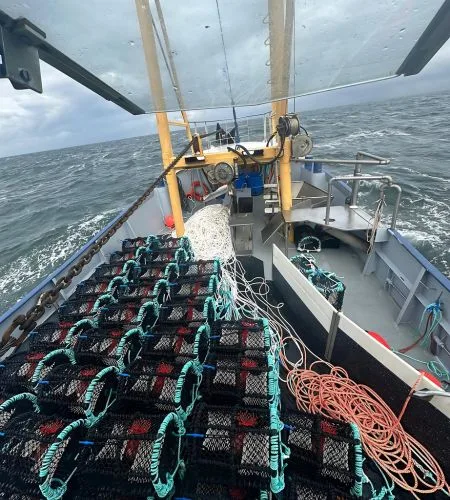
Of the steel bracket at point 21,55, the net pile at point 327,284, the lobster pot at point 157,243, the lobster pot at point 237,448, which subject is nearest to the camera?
the steel bracket at point 21,55

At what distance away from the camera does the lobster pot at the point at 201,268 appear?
180 inches

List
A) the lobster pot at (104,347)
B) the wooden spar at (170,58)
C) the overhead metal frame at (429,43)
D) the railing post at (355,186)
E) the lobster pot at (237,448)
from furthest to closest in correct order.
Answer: the railing post at (355,186) → the lobster pot at (104,347) → the lobster pot at (237,448) → the wooden spar at (170,58) → the overhead metal frame at (429,43)

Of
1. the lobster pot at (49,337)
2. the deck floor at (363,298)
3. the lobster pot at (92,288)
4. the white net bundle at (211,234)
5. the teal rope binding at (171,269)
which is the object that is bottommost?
the deck floor at (363,298)

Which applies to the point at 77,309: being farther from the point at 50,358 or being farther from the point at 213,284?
the point at 213,284

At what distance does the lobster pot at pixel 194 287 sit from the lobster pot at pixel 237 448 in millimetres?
1795

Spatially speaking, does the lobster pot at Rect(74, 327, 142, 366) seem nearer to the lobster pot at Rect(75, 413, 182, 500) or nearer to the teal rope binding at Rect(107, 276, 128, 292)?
the lobster pot at Rect(75, 413, 182, 500)

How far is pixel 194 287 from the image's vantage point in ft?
13.9

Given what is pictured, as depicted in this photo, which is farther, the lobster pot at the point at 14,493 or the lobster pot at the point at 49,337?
the lobster pot at the point at 49,337

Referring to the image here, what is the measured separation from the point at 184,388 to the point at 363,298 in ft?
12.5

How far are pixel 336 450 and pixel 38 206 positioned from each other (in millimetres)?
24616

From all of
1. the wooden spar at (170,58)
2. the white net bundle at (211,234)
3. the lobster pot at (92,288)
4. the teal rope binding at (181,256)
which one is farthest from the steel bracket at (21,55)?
the white net bundle at (211,234)

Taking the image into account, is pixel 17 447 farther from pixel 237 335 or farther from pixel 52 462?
Answer: pixel 237 335

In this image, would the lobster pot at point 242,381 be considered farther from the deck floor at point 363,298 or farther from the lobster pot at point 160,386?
the deck floor at point 363,298

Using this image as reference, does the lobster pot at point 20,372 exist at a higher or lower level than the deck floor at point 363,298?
higher
